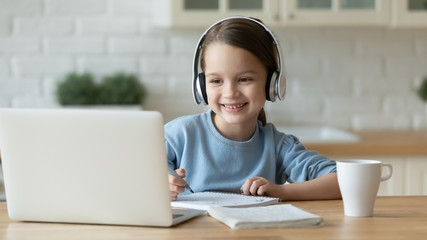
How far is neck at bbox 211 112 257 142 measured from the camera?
171 cm

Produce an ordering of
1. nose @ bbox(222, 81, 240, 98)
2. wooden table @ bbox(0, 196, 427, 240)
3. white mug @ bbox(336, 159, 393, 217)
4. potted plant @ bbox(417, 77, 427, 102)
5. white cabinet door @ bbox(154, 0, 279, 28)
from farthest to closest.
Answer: potted plant @ bbox(417, 77, 427, 102) < white cabinet door @ bbox(154, 0, 279, 28) < nose @ bbox(222, 81, 240, 98) < white mug @ bbox(336, 159, 393, 217) < wooden table @ bbox(0, 196, 427, 240)

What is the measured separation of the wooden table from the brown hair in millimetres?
495

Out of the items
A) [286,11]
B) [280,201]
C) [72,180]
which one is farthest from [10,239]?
[286,11]

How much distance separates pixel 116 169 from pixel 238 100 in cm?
53

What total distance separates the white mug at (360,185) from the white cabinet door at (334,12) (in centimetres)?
176

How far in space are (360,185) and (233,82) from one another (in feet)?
1.52

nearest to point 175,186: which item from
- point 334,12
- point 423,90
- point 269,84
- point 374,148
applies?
→ point 269,84

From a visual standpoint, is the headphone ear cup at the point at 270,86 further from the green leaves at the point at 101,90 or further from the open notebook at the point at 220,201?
the green leaves at the point at 101,90

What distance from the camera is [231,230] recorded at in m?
1.16

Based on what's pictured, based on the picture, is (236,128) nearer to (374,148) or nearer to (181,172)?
(181,172)

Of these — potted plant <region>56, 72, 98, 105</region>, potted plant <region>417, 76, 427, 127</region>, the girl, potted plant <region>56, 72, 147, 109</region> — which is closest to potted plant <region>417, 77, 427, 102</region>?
potted plant <region>417, 76, 427, 127</region>

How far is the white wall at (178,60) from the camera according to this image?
3.22m

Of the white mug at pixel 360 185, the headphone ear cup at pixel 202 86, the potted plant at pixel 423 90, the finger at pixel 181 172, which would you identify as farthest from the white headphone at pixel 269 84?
the potted plant at pixel 423 90

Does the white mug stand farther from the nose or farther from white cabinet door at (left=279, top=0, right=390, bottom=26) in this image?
white cabinet door at (left=279, top=0, right=390, bottom=26)
